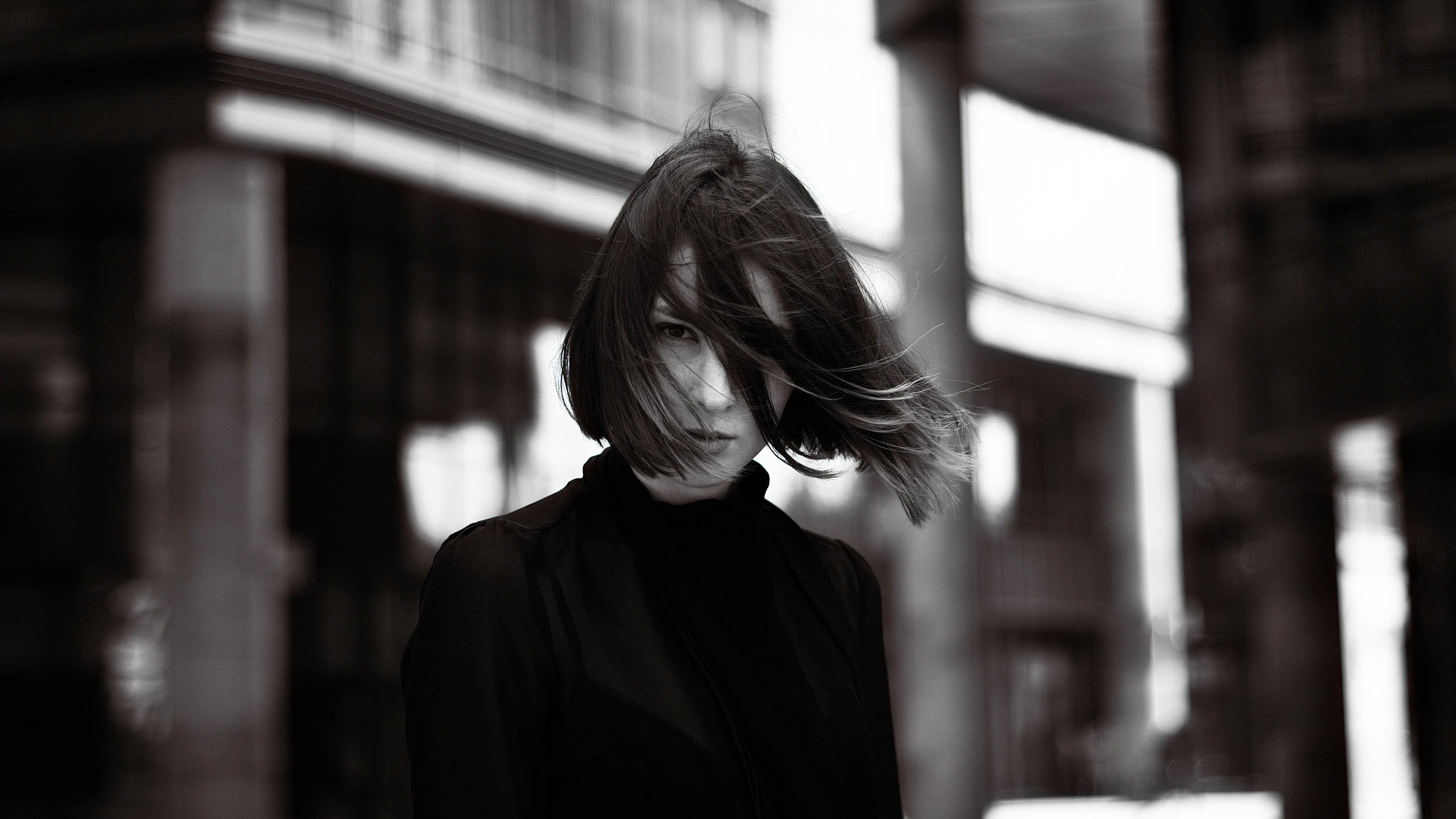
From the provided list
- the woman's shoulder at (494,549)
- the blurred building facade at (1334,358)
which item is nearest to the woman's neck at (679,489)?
the woman's shoulder at (494,549)

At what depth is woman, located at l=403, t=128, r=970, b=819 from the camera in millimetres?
1413

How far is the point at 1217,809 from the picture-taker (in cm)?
2497

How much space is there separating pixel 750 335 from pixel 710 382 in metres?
0.07

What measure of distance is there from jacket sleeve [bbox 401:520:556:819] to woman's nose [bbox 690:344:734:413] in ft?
0.82

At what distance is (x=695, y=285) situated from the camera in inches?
60.3

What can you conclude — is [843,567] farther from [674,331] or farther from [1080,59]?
[1080,59]

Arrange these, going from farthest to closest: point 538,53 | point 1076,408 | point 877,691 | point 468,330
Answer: point 1076,408
point 468,330
point 538,53
point 877,691

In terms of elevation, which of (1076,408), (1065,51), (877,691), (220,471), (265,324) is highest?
(1065,51)

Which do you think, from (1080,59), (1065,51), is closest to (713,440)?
(1065,51)

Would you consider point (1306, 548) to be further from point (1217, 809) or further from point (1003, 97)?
point (1003, 97)

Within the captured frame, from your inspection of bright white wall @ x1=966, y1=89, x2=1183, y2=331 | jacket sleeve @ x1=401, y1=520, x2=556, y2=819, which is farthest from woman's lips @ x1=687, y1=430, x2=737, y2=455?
bright white wall @ x1=966, y1=89, x2=1183, y2=331

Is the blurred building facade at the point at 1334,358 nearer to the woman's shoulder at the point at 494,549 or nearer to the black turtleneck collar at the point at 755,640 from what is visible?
the black turtleneck collar at the point at 755,640

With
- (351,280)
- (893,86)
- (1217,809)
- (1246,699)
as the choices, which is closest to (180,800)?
(351,280)

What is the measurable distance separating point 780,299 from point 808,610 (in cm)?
39
